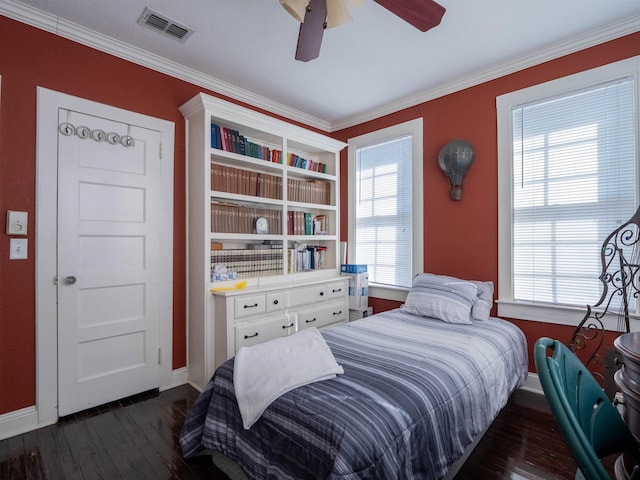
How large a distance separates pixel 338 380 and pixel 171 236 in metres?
1.96

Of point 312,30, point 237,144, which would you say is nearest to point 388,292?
point 237,144

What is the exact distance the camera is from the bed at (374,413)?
123 cm

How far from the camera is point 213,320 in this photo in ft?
9.00

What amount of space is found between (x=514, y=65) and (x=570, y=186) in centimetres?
112

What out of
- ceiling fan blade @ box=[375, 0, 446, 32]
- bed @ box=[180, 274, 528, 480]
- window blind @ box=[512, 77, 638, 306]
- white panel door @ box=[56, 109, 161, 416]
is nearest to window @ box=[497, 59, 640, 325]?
window blind @ box=[512, 77, 638, 306]

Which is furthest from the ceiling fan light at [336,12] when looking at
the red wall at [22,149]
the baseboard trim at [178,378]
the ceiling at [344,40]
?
the baseboard trim at [178,378]

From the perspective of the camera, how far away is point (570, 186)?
Result: 2529 mm

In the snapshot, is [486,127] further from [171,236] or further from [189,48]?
[171,236]

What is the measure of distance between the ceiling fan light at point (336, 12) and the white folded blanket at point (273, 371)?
1716mm

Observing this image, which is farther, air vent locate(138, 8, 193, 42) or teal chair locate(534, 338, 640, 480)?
air vent locate(138, 8, 193, 42)

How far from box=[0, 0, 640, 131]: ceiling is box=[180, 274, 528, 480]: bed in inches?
84.6

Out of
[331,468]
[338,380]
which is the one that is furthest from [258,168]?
[331,468]

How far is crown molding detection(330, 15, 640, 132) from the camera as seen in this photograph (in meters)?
2.32

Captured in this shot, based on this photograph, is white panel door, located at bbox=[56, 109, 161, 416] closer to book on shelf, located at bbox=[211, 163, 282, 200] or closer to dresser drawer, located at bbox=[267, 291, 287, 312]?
book on shelf, located at bbox=[211, 163, 282, 200]
